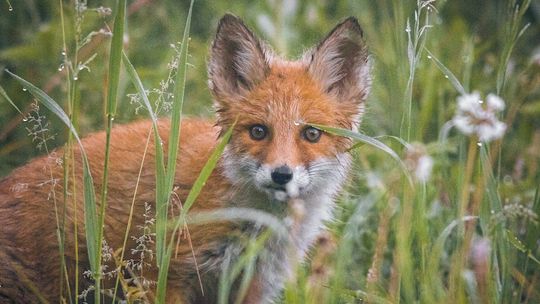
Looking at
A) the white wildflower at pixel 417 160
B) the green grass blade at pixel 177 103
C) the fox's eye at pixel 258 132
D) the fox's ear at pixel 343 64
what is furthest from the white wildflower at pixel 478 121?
the fox's ear at pixel 343 64

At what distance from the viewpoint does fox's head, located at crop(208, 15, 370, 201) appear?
4.72 meters

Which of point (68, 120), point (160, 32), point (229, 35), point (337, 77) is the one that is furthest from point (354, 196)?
point (160, 32)

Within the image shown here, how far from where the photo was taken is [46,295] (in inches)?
191

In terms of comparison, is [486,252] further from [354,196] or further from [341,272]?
[354,196]

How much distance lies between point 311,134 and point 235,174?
1.45 feet

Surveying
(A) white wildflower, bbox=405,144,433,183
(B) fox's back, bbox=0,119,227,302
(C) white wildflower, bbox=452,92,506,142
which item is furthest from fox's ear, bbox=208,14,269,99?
(C) white wildflower, bbox=452,92,506,142

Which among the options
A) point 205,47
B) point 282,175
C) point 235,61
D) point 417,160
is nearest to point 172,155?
point 282,175

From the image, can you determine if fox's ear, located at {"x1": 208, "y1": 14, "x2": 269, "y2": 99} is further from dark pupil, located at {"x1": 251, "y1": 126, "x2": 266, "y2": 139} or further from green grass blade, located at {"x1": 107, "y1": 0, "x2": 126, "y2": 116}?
green grass blade, located at {"x1": 107, "y1": 0, "x2": 126, "y2": 116}

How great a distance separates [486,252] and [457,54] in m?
3.88

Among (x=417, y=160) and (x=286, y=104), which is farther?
(x=286, y=104)

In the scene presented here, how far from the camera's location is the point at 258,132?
4.88 metres

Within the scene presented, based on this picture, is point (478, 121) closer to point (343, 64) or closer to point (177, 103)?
point (177, 103)

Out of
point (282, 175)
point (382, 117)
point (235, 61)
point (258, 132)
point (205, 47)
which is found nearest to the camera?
point (282, 175)

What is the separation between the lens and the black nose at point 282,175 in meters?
4.54
